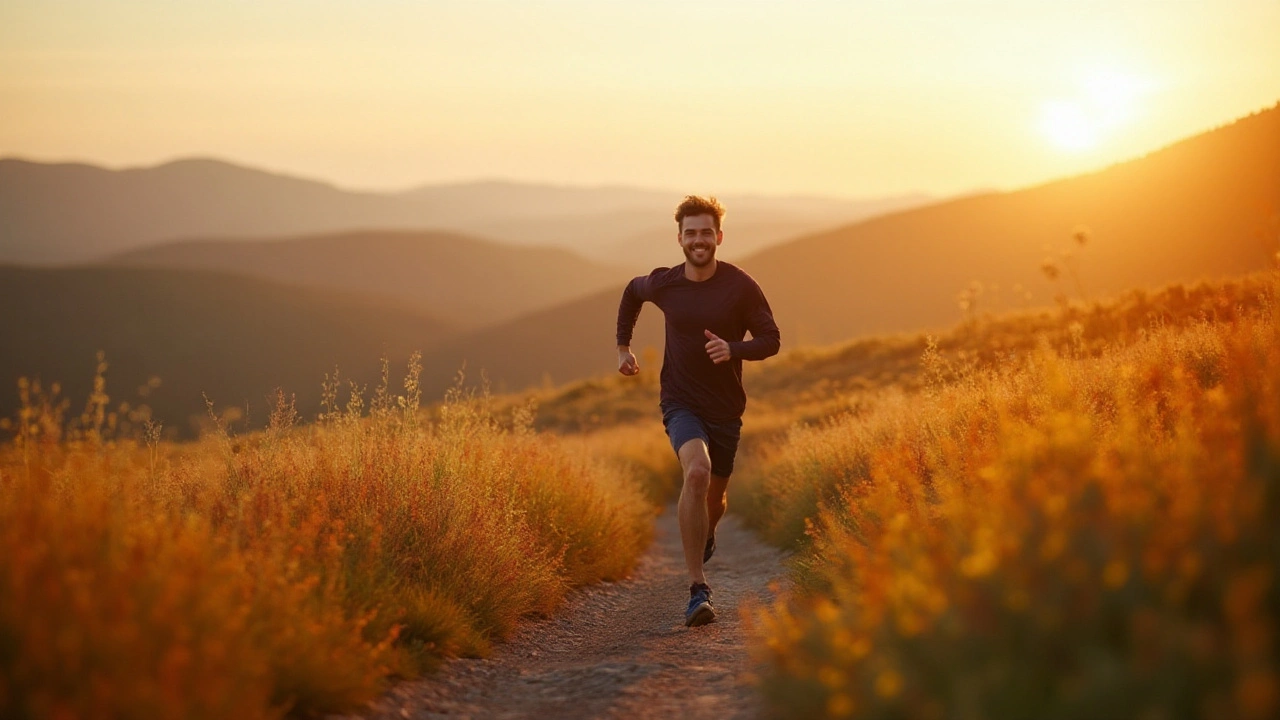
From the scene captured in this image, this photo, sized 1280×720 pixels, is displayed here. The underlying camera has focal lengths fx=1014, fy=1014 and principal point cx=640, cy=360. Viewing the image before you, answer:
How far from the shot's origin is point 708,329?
7781 mm

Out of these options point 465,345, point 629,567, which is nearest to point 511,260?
point 465,345

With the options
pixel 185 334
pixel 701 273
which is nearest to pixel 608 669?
pixel 701 273

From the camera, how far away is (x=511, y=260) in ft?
588

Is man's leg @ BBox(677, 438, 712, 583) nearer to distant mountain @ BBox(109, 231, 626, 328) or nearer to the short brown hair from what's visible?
the short brown hair

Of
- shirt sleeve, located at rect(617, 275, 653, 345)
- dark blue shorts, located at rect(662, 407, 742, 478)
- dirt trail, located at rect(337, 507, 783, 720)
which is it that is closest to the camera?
dirt trail, located at rect(337, 507, 783, 720)

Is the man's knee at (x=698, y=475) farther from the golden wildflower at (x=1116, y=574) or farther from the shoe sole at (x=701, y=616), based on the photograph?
the golden wildflower at (x=1116, y=574)

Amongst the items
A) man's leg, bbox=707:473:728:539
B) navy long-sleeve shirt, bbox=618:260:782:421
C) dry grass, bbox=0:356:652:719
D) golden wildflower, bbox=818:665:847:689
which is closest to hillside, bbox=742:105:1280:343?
navy long-sleeve shirt, bbox=618:260:782:421

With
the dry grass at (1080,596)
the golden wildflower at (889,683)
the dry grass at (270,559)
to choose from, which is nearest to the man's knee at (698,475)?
the dry grass at (270,559)

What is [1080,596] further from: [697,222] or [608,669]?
[697,222]

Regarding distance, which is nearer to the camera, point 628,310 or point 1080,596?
point 1080,596

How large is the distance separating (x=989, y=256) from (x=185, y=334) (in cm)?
6859

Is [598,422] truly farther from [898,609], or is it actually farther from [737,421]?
[898,609]

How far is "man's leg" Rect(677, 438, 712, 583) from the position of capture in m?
7.33

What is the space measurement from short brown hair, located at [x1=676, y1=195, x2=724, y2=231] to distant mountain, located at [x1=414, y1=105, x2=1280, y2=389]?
64.3 feet
